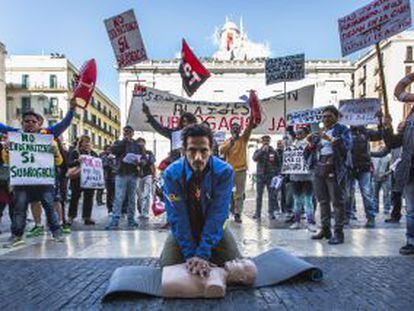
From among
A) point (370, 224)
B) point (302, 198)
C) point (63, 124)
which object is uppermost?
point (63, 124)

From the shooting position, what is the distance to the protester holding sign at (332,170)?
5969 millimetres

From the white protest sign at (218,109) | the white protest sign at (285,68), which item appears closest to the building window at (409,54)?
the white protest sign at (285,68)

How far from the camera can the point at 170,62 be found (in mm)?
59062

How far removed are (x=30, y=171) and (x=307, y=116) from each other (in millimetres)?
5169

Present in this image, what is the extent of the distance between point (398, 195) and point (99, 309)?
6746mm

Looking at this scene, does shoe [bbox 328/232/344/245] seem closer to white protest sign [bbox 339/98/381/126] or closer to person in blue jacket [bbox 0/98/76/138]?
white protest sign [bbox 339/98/381/126]

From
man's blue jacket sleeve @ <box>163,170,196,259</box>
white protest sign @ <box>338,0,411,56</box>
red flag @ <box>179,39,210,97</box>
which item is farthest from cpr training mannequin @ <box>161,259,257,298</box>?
red flag @ <box>179,39,210,97</box>

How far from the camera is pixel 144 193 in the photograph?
970cm

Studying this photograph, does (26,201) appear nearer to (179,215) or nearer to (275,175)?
(179,215)

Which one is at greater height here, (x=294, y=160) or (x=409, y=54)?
(x=409, y=54)

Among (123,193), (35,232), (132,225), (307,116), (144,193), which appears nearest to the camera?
(35,232)

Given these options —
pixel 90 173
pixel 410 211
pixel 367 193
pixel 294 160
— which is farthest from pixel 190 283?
pixel 90 173

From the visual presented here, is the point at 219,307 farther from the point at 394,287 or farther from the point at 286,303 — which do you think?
the point at 394,287

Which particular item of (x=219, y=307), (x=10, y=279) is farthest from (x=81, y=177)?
(x=219, y=307)
